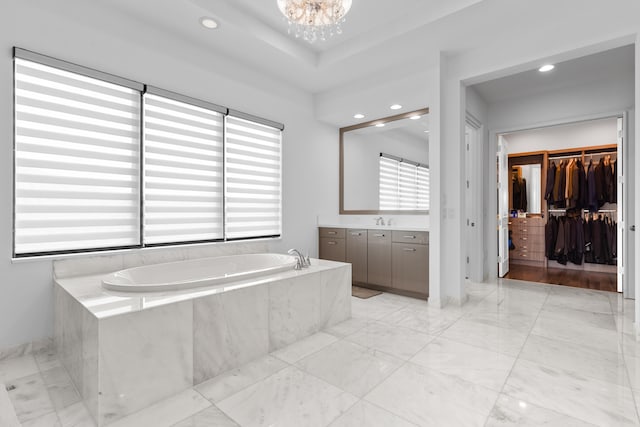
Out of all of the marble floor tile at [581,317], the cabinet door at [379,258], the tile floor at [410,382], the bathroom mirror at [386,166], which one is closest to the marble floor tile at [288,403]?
the tile floor at [410,382]

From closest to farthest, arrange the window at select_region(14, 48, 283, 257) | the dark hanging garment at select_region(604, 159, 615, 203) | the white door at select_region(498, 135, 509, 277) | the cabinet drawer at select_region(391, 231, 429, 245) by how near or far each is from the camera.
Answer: the window at select_region(14, 48, 283, 257) → the cabinet drawer at select_region(391, 231, 429, 245) → the white door at select_region(498, 135, 509, 277) → the dark hanging garment at select_region(604, 159, 615, 203)

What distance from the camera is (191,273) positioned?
2986mm

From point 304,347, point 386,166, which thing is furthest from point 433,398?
point 386,166

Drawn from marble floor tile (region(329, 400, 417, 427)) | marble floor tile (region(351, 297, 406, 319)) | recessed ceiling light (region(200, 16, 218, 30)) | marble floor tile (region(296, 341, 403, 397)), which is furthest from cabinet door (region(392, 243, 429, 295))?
recessed ceiling light (region(200, 16, 218, 30))

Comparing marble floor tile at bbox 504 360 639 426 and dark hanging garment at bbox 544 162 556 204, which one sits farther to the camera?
dark hanging garment at bbox 544 162 556 204

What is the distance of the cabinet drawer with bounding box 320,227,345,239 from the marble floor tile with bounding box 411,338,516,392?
2056 millimetres

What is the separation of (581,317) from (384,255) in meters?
1.90

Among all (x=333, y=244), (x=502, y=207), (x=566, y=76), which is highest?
(x=566, y=76)

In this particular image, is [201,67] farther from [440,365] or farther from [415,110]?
[440,365]

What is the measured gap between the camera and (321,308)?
8.84ft

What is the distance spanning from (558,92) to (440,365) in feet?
12.8

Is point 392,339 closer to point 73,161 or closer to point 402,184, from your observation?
point 402,184

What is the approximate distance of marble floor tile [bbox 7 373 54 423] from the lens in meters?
1.59

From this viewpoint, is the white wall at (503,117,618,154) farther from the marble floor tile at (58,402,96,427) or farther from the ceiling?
the marble floor tile at (58,402,96,427)
